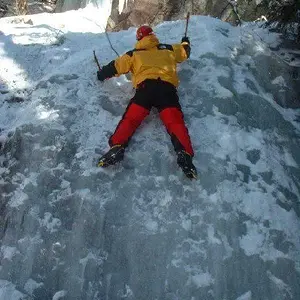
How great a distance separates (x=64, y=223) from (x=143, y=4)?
1279 cm

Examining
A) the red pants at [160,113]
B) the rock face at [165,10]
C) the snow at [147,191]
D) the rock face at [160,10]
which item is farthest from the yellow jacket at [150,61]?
the rock face at [165,10]

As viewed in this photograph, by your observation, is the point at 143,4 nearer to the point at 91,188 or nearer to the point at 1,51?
the point at 1,51

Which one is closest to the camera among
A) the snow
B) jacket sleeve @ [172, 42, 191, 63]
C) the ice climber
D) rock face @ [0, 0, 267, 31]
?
the snow

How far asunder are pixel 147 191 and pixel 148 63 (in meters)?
1.76

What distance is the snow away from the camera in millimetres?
3566

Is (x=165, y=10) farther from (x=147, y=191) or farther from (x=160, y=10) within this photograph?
(x=147, y=191)

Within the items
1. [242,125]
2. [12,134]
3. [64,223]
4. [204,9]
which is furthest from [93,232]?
[204,9]

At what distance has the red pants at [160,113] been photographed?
431cm

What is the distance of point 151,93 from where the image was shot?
4.74 metres

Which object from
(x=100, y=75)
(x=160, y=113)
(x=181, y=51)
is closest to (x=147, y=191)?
(x=160, y=113)

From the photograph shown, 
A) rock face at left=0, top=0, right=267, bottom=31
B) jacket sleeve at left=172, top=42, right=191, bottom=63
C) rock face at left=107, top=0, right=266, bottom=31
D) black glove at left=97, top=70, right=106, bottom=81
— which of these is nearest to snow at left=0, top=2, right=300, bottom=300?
black glove at left=97, top=70, right=106, bottom=81

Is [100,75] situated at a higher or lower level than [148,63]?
lower

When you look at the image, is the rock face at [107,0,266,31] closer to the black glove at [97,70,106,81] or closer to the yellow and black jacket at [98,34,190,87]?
the yellow and black jacket at [98,34,190,87]

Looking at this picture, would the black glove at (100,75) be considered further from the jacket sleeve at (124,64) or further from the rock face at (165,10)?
the rock face at (165,10)
